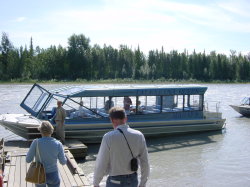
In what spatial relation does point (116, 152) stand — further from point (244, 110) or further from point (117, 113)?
point (244, 110)

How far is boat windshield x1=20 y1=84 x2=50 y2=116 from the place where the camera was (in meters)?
16.3

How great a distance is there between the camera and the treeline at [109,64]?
3610 inches

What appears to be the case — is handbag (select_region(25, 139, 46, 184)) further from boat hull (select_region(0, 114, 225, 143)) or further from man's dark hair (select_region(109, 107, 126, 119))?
boat hull (select_region(0, 114, 225, 143))

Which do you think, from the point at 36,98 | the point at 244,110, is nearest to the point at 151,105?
the point at 36,98

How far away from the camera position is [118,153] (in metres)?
4.52

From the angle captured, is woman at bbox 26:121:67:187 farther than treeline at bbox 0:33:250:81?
No

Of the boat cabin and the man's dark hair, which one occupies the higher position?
the man's dark hair

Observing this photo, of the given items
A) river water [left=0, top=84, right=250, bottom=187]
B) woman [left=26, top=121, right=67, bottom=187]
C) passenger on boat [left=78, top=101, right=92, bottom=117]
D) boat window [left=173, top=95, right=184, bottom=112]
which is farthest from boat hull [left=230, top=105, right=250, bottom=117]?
Answer: woman [left=26, top=121, right=67, bottom=187]

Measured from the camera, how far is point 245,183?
38.4 ft

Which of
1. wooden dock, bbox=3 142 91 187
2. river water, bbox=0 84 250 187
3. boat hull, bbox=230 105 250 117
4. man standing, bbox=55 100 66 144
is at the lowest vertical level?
river water, bbox=0 84 250 187

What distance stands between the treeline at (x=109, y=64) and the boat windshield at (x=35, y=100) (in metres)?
72.4

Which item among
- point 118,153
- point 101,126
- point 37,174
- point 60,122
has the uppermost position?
point 118,153

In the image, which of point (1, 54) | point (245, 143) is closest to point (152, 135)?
point (245, 143)

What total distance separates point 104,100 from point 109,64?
271 ft
